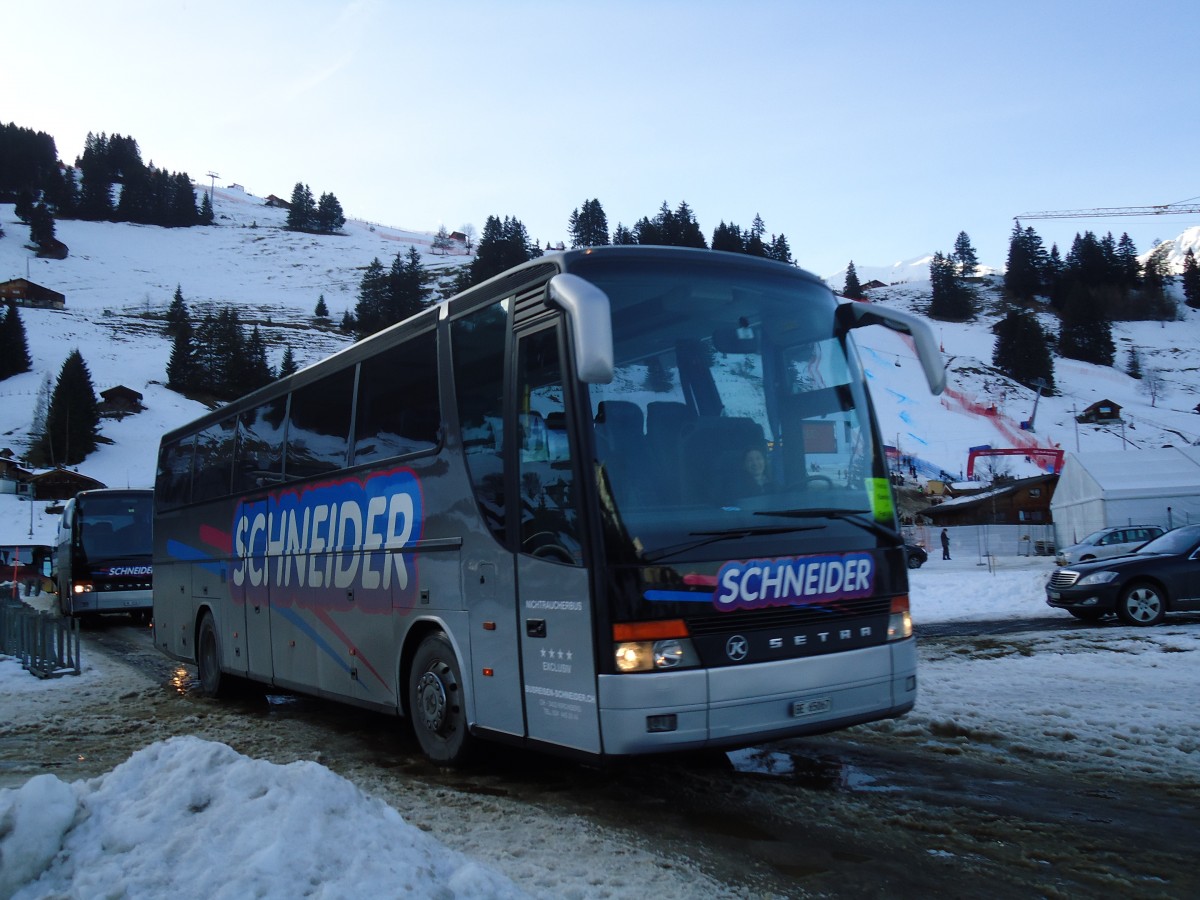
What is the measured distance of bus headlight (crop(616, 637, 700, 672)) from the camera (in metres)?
5.12

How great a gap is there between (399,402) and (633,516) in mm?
2951

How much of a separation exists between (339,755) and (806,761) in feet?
11.8

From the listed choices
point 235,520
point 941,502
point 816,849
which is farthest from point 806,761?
point 941,502

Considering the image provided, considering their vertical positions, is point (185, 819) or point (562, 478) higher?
point (562, 478)

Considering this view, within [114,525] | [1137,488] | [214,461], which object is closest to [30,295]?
[114,525]

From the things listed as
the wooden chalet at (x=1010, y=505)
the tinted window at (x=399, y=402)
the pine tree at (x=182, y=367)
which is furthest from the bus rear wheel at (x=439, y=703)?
the pine tree at (x=182, y=367)

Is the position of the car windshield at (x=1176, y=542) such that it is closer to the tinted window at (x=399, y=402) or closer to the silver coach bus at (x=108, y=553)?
the tinted window at (x=399, y=402)

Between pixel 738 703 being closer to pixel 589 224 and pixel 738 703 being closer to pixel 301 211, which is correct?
pixel 589 224

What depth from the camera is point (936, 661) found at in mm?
11703

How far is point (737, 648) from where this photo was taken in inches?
209

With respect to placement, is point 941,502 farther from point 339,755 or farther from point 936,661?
point 339,755

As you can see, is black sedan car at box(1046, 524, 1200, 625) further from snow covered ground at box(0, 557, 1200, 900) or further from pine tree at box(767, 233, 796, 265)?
pine tree at box(767, 233, 796, 265)

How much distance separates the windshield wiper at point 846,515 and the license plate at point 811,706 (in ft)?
3.42

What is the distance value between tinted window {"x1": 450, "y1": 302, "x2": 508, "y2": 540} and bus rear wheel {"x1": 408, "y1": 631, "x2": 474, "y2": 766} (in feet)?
3.82
